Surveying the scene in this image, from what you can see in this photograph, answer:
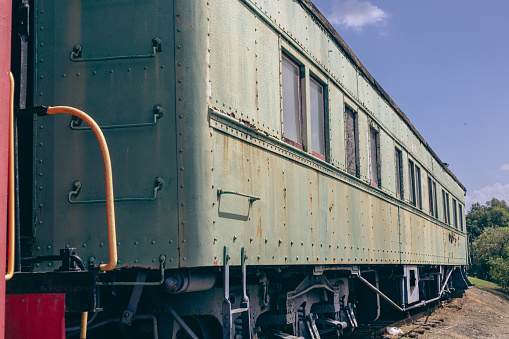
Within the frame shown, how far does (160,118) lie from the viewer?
13.6ft

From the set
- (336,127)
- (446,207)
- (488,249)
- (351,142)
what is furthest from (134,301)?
(488,249)

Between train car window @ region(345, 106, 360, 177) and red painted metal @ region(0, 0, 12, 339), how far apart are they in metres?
5.34

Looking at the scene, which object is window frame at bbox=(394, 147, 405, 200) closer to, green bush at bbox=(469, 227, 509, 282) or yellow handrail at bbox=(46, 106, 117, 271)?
yellow handrail at bbox=(46, 106, 117, 271)

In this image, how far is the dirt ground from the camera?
1195 cm

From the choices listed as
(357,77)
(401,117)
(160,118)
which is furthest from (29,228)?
(401,117)

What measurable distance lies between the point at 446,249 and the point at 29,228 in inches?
593

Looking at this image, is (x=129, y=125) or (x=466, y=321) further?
(x=466, y=321)

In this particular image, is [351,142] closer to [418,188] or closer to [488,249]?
[418,188]

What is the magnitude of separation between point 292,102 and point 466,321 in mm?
10599

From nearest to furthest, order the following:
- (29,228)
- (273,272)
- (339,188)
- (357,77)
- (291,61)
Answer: (29,228), (273,272), (291,61), (339,188), (357,77)

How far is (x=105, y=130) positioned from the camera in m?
4.17

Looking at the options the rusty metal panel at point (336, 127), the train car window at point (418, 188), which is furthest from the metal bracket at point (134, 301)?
the train car window at point (418, 188)

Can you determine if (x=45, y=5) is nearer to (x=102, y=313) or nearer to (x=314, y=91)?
(x=102, y=313)

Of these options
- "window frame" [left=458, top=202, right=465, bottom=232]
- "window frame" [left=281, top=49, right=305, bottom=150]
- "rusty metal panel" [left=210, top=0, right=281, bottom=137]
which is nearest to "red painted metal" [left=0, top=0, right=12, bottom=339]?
"rusty metal panel" [left=210, top=0, right=281, bottom=137]
